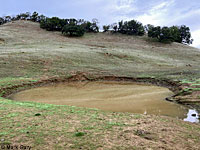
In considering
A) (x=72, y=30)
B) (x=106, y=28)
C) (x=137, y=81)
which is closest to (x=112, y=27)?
(x=106, y=28)

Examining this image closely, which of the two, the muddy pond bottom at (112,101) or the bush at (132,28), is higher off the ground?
the bush at (132,28)

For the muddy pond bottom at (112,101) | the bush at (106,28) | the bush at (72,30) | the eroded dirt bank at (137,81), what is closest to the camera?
the muddy pond bottom at (112,101)

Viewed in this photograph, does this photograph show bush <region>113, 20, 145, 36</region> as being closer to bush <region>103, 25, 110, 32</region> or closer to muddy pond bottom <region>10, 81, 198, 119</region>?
bush <region>103, 25, 110, 32</region>

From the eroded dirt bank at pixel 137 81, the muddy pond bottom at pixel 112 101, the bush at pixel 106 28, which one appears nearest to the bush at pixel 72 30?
the bush at pixel 106 28

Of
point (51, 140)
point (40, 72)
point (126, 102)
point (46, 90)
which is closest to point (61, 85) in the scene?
point (46, 90)

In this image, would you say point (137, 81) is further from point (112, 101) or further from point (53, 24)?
point (53, 24)

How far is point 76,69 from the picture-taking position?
2427cm

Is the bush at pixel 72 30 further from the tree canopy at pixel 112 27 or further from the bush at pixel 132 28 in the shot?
the bush at pixel 132 28

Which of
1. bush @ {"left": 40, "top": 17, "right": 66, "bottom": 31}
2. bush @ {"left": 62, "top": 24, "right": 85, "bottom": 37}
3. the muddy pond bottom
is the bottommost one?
the muddy pond bottom

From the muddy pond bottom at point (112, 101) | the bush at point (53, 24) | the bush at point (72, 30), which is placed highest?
the bush at point (53, 24)

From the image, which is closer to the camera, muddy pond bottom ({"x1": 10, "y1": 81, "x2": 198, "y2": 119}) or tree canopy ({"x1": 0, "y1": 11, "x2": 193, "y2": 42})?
muddy pond bottom ({"x1": 10, "y1": 81, "x2": 198, "y2": 119})

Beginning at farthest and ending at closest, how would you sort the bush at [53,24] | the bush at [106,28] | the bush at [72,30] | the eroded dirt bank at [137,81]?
the bush at [106,28], the bush at [53,24], the bush at [72,30], the eroded dirt bank at [137,81]

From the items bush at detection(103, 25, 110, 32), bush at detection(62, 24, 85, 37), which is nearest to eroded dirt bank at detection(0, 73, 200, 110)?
bush at detection(62, 24, 85, 37)

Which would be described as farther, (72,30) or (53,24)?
(53,24)
